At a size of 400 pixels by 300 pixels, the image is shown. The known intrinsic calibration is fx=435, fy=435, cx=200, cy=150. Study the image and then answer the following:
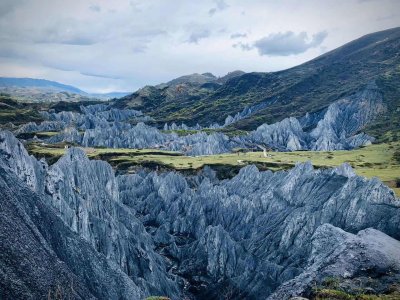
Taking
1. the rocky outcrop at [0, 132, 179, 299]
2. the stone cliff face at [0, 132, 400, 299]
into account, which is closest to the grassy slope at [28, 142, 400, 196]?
the stone cliff face at [0, 132, 400, 299]

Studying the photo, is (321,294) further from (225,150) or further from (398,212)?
(225,150)

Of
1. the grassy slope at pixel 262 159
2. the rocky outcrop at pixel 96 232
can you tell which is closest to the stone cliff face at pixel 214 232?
the rocky outcrop at pixel 96 232

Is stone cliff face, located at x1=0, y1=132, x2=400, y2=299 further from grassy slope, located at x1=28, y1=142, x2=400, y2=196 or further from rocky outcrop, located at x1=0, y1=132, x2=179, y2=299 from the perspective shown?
grassy slope, located at x1=28, y1=142, x2=400, y2=196

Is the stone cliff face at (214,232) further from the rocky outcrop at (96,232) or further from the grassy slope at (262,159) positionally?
the grassy slope at (262,159)

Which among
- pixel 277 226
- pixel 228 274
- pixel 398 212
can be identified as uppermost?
pixel 398 212

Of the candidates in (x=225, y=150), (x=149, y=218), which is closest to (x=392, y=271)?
(x=149, y=218)

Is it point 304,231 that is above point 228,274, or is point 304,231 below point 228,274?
above

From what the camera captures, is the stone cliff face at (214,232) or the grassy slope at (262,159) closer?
the stone cliff face at (214,232)
